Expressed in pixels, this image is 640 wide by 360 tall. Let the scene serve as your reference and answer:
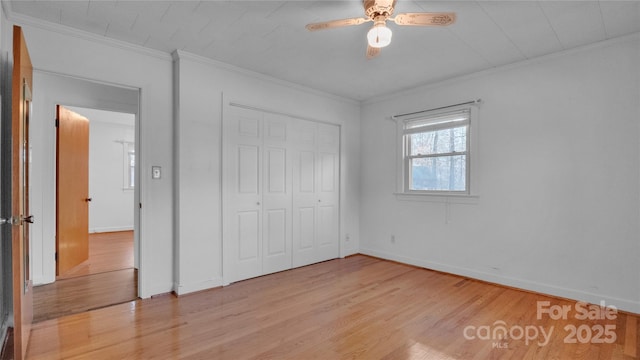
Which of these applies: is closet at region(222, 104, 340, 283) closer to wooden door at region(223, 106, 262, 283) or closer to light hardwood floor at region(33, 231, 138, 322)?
wooden door at region(223, 106, 262, 283)

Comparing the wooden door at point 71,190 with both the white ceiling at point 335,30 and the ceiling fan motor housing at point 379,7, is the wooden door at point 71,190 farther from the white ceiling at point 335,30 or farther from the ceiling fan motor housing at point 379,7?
the ceiling fan motor housing at point 379,7

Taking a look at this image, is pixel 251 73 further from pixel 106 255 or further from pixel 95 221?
pixel 95 221

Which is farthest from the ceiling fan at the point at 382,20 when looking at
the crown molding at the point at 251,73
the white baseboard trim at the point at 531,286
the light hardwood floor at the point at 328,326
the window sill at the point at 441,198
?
the white baseboard trim at the point at 531,286

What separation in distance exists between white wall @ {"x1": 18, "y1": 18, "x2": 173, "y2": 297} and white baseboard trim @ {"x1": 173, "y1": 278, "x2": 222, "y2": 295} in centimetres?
14

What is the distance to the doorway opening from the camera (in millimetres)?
3279

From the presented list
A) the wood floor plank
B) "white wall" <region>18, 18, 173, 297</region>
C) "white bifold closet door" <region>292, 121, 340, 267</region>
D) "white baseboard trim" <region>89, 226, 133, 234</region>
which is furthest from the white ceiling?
"white baseboard trim" <region>89, 226, 133, 234</region>

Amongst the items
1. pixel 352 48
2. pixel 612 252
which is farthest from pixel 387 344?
pixel 352 48

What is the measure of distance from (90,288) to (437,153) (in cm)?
461

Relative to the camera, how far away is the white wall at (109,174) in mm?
7309

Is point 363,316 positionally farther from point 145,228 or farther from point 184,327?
point 145,228

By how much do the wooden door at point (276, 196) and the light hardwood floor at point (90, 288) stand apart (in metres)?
1.63

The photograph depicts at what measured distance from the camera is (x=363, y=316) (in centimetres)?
286

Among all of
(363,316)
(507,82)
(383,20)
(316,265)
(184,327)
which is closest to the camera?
(383,20)

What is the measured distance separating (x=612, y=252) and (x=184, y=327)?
4.05m
